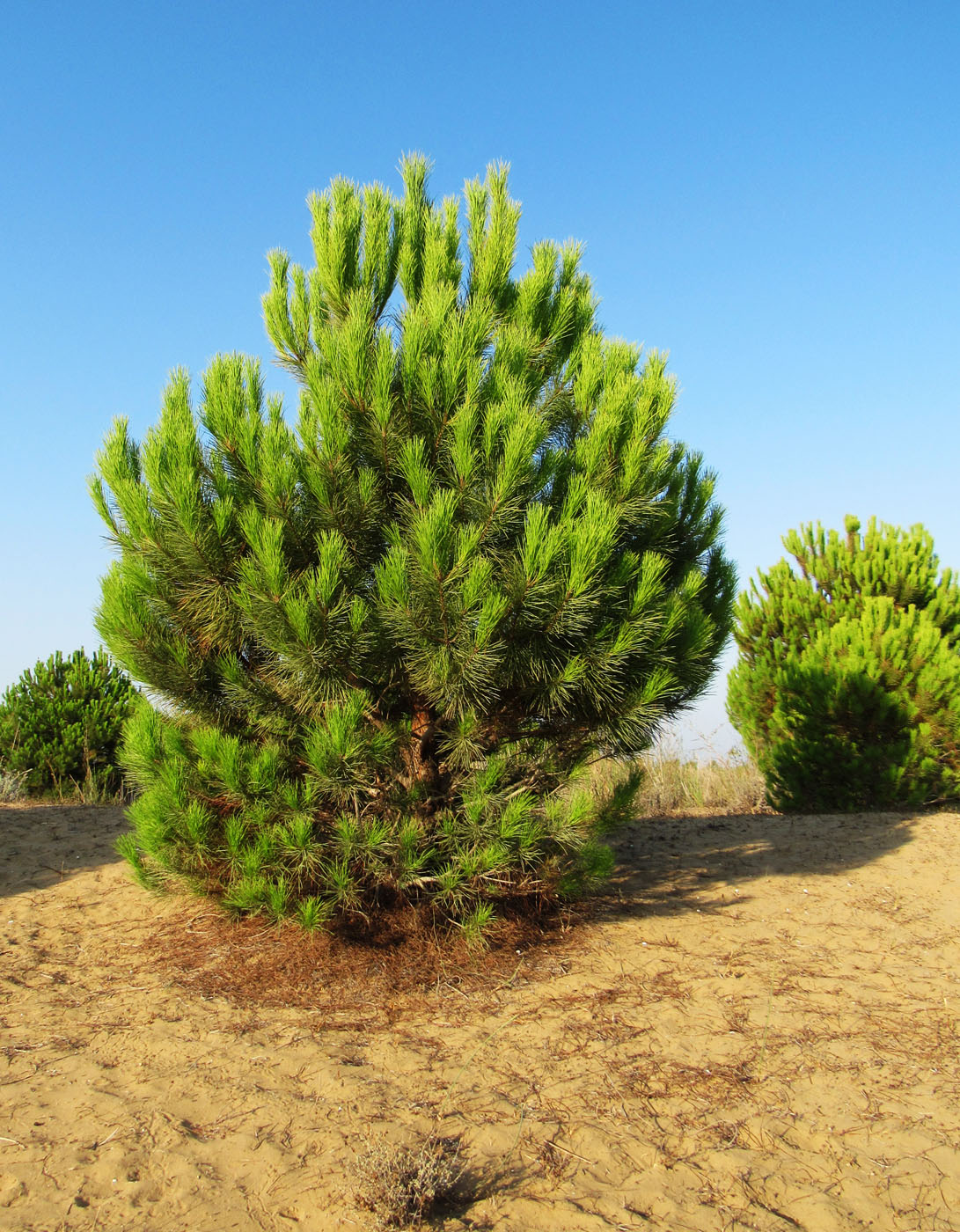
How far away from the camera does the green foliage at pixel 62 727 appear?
31.3 ft

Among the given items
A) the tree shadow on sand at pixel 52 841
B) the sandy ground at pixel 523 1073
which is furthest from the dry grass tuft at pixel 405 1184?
the tree shadow on sand at pixel 52 841

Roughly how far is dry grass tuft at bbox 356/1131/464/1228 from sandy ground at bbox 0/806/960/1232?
0.06 metres

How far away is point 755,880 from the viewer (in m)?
6.82

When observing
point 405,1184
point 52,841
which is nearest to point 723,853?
point 405,1184

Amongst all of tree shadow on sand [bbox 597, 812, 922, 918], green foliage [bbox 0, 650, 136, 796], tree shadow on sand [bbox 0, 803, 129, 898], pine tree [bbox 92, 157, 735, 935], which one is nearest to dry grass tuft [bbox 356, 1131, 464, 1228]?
pine tree [bbox 92, 157, 735, 935]

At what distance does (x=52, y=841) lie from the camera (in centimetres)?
745

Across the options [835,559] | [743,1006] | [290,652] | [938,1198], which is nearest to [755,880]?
[743,1006]

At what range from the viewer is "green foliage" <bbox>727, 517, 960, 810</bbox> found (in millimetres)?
9414

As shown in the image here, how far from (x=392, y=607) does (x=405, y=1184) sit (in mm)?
2446

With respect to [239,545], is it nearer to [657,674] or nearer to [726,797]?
[657,674]

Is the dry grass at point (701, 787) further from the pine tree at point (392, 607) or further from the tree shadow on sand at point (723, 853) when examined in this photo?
the pine tree at point (392, 607)

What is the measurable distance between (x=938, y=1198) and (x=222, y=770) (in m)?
3.46

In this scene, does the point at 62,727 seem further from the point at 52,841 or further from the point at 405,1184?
the point at 405,1184

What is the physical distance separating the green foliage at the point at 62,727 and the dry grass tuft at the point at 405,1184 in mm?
7598
